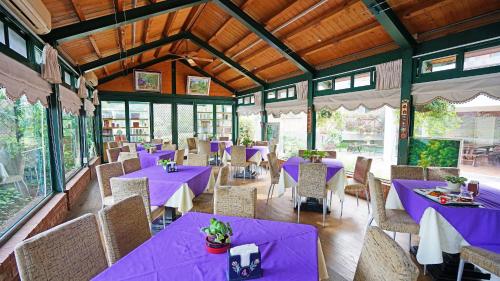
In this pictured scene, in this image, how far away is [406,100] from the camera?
4152mm

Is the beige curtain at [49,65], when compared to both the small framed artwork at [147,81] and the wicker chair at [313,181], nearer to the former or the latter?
the wicker chair at [313,181]

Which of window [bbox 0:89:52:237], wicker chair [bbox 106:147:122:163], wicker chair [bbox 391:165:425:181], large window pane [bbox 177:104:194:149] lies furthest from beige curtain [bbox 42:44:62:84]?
large window pane [bbox 177:104:194:149]

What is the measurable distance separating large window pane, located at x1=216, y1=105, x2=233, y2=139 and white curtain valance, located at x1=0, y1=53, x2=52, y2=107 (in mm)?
7626

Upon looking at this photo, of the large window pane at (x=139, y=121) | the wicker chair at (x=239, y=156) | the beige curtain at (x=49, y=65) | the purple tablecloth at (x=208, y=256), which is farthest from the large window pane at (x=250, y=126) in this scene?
the purple tablecloth at (x=208, y=256)

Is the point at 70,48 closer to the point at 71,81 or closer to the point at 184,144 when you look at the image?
the point at 71,81

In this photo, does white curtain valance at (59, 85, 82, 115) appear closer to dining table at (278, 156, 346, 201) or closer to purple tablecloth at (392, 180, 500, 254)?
dining table at (278, 156, 346, 201)

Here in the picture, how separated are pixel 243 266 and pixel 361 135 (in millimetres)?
5200

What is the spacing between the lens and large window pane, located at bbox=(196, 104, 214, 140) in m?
10.5

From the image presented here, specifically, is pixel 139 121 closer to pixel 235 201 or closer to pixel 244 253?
pixel 235 201

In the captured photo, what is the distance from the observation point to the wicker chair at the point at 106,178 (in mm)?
3201

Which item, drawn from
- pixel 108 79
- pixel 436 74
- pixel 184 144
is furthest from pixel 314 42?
pixel 108 79

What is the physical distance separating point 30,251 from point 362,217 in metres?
4.07

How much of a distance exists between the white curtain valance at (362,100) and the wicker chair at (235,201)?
3.63 meters

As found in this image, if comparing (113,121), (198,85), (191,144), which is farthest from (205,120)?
(113,121)
